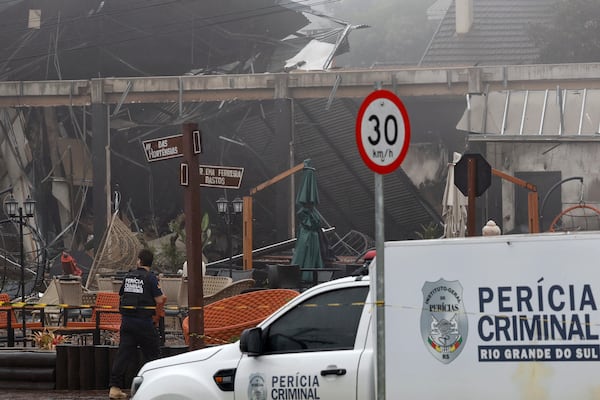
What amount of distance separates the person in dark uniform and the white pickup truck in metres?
4.56

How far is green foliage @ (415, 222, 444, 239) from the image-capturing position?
33969 millimetres

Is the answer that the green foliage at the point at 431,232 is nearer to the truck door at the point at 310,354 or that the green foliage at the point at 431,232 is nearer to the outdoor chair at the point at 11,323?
the outdoor chair at the point at 11,323

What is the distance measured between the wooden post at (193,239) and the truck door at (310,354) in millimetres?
4597

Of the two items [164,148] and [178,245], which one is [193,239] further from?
[178,245]

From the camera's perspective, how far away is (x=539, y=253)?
7.27 metres

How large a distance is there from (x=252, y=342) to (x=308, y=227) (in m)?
16.0

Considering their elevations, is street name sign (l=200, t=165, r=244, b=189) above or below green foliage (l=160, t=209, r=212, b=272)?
above

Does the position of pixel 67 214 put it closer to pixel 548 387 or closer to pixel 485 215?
pixel 485 215

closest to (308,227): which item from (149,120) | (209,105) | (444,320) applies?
(444,320)

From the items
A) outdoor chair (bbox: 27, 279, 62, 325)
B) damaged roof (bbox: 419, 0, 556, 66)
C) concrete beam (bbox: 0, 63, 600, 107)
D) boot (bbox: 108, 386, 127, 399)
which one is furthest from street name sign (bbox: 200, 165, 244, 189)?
damaged roof (bbox: 419, 0, 556, 66)

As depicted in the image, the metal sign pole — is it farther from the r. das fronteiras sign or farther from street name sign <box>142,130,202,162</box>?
the r. das fronteiras sign

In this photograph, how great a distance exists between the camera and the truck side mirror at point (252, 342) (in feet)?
26.3

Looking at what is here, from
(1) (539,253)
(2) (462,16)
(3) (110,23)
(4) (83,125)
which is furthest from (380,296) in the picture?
(2) (462,16)

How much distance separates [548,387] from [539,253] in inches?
33.3
